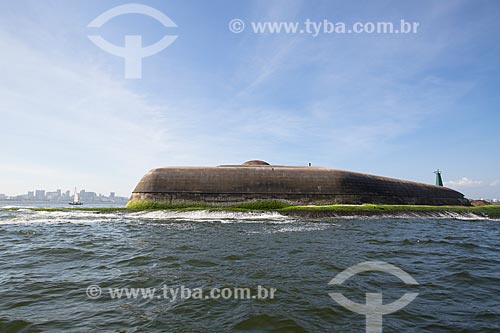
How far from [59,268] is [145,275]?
3169mm

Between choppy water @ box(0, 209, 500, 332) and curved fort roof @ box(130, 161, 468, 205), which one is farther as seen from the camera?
curved fort roof @ box(130, 161, 468, 205)

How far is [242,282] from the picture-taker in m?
7.41

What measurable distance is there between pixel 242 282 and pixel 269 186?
110 ft

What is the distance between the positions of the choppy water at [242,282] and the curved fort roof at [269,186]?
25483 millimetres

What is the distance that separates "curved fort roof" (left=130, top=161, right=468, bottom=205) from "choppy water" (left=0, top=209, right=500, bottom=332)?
25483 millimetres

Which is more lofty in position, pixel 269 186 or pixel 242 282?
pixel 269 186

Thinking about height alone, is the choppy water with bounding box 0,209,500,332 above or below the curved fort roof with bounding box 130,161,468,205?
below

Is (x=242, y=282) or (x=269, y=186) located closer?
(x=242, y=282)

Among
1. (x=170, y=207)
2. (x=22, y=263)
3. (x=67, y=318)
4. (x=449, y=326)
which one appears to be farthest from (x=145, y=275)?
(x=170, y=207)

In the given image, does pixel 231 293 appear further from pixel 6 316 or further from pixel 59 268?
pixel 59 268

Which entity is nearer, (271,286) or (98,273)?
(271,286)

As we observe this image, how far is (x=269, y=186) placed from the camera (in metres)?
40.7

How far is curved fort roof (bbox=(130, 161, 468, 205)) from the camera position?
39.6 m

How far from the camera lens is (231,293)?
6.65 meters
